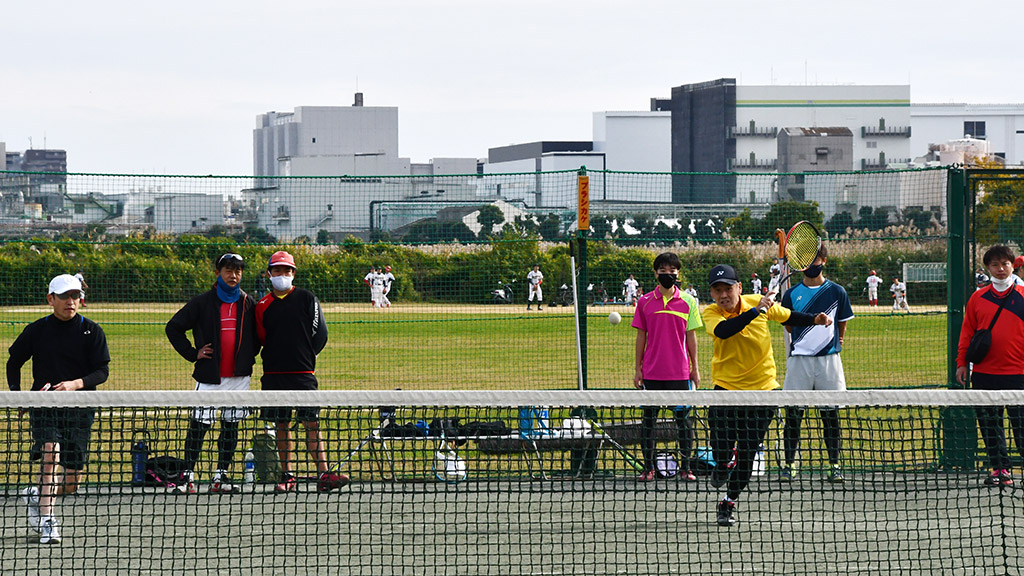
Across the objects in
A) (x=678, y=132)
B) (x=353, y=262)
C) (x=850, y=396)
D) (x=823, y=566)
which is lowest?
(x=823, y=566)

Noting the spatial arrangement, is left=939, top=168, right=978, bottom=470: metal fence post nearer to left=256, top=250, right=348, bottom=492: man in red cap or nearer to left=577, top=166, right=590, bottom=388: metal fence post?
→ left=577, top=166, right=590, bottom=388: metal fence post

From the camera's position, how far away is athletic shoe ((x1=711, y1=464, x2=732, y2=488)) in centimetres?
723

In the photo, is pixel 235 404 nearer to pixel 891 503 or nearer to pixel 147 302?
pixel 891 503

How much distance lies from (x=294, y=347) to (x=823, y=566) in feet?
13.1

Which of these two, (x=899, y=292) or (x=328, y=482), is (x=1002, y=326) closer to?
(x=899, y=292)

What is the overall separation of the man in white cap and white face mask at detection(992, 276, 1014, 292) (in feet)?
20.4

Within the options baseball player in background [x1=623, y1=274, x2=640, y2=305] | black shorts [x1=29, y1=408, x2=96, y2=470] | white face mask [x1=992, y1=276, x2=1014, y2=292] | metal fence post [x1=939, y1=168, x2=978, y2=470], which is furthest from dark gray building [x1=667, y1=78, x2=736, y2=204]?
black shorts [x1=29, y1=408, x2=96, y2=470]

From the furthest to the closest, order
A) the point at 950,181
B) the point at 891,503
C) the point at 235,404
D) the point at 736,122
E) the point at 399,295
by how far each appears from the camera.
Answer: the point at 736,122 < the point at 399,295 < the point at 950,181 < the point at 891,503 < the point at 235,404

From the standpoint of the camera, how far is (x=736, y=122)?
11681 centimetres

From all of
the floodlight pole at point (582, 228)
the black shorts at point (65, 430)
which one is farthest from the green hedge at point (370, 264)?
the black shorts at point (65, 430)

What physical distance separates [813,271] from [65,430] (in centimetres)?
526

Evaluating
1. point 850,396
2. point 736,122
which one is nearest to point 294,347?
point 850,396

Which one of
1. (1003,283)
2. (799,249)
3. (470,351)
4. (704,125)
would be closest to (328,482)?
(799,249)

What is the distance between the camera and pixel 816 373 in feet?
28.1
